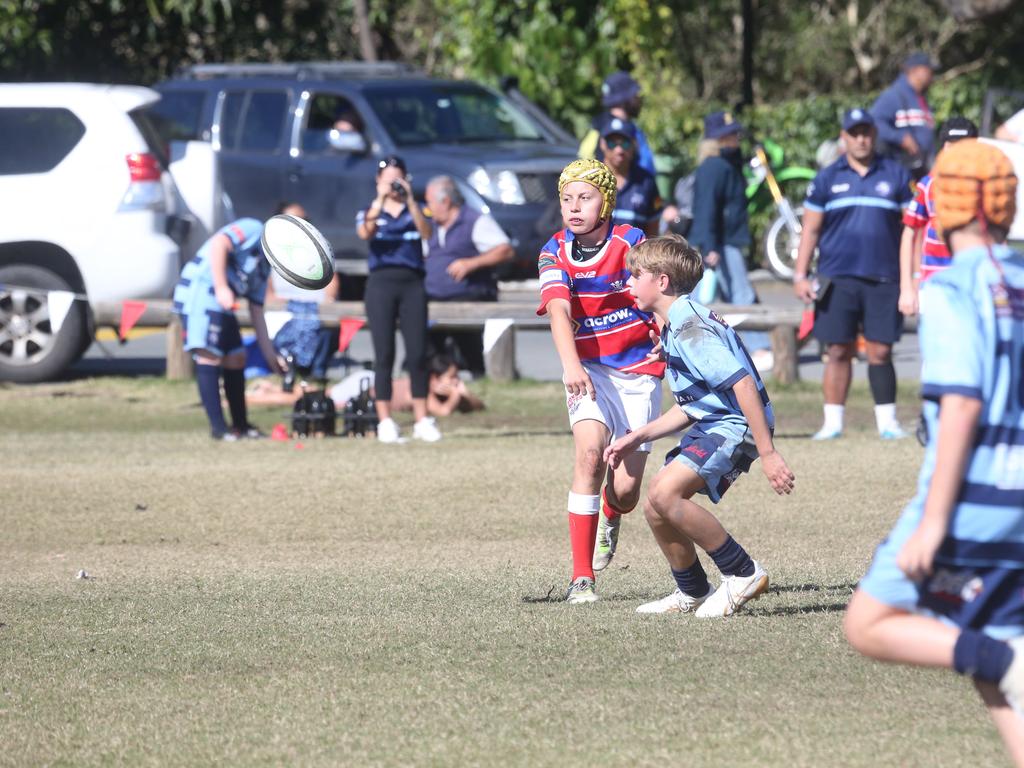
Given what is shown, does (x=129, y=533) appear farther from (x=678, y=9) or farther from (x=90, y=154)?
(x=678, y=9)

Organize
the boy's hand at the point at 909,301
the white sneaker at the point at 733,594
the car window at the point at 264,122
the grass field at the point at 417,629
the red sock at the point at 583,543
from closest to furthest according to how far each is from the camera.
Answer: the grass field at the point at 417,629, the white sneaker at the point at 733,594, the red sock at the point at 583,543, the boy's hand at the point at 909,301, the car window at the point at 264,122

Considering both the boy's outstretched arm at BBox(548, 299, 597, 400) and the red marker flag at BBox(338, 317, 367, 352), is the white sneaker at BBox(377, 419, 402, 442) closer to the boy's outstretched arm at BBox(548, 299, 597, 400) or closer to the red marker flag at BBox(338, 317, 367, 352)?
the red marker flag at BBox(338, 317, 367, 352)

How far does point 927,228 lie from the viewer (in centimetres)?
1012

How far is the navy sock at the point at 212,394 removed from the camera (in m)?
11.9

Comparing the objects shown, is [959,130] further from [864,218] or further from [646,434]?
[646,434]

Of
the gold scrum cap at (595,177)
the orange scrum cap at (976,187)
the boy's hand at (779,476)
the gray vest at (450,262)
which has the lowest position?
the gray vest at (450,262)

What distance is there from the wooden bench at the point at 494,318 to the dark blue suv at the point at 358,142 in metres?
2.46

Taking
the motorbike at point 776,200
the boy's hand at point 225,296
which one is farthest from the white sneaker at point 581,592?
the motorbike at point 776,200

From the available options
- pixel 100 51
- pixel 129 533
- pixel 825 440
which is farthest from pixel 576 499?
pixel 100 51

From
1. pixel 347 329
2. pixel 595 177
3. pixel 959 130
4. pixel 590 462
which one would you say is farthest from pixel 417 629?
pixel 347 329

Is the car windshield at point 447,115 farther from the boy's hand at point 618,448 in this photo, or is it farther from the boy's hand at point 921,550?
the boy's hand at point 921,550

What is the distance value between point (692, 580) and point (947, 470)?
2716 millimetres

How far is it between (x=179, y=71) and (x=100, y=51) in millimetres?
9326

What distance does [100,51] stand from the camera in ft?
96.7
